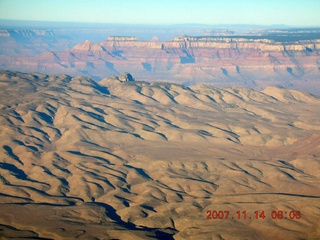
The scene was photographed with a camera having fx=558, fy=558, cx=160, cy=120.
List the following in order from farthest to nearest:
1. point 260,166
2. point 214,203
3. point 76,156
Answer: point 76,156 → point 260,166 → point 214,203

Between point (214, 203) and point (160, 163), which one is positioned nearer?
point (214, 203)

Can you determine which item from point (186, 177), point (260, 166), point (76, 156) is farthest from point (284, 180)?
point (76, 156)

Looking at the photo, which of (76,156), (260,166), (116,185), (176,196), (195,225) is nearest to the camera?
(195,225)

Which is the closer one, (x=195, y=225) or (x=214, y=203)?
(x=195, y=225)

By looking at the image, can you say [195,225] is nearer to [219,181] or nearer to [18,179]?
[219,181]

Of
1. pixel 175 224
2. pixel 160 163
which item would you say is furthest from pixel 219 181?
pixel 175 224

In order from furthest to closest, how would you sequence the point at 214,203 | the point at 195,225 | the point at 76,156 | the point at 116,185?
the point at 76,156
the point at 116,185
the point at 214,203
the point at 195,225

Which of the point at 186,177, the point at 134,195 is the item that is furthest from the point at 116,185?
the point at 186,177

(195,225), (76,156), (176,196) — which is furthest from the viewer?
(76,156)

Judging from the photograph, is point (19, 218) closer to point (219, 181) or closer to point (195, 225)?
point (195, 225)
